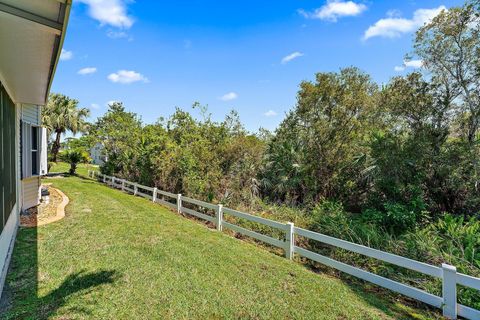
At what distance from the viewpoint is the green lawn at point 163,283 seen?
378 centimetres

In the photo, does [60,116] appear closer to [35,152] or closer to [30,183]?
[35,152]

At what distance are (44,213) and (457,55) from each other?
15.7 metres

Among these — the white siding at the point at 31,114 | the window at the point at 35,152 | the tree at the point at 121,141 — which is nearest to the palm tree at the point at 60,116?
the tree at the point at 121,141

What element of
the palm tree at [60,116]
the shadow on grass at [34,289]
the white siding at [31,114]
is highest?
the palm tree at [60,116]

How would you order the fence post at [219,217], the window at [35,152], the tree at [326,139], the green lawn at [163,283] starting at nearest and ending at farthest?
1. the green lawn at [163,283]
2. the fence post at [219,217]
3. the window at [35,152]
4. the tree at [326,139]

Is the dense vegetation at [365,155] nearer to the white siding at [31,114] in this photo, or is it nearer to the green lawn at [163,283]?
the green lawn at [163,283]

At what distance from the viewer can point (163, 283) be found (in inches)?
178

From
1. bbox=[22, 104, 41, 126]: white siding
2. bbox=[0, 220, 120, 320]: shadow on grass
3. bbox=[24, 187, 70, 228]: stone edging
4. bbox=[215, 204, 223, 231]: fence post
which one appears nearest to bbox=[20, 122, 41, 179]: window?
bbox=[22, 104, 41, 126]: white siding

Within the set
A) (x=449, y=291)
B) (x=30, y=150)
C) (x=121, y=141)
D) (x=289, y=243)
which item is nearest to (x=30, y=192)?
(x=30, y=150)

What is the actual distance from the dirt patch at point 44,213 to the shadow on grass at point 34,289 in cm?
242

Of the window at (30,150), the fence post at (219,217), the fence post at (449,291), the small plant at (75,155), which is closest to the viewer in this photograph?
the fence post at (449,291)

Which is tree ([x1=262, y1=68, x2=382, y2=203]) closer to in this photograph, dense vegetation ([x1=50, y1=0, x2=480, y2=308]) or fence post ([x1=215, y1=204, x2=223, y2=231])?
dense vegetation ([x1=50, y1=0, x2=480, y2=308])

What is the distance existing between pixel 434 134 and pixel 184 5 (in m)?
10.9

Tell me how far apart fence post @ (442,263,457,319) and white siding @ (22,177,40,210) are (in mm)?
10538
